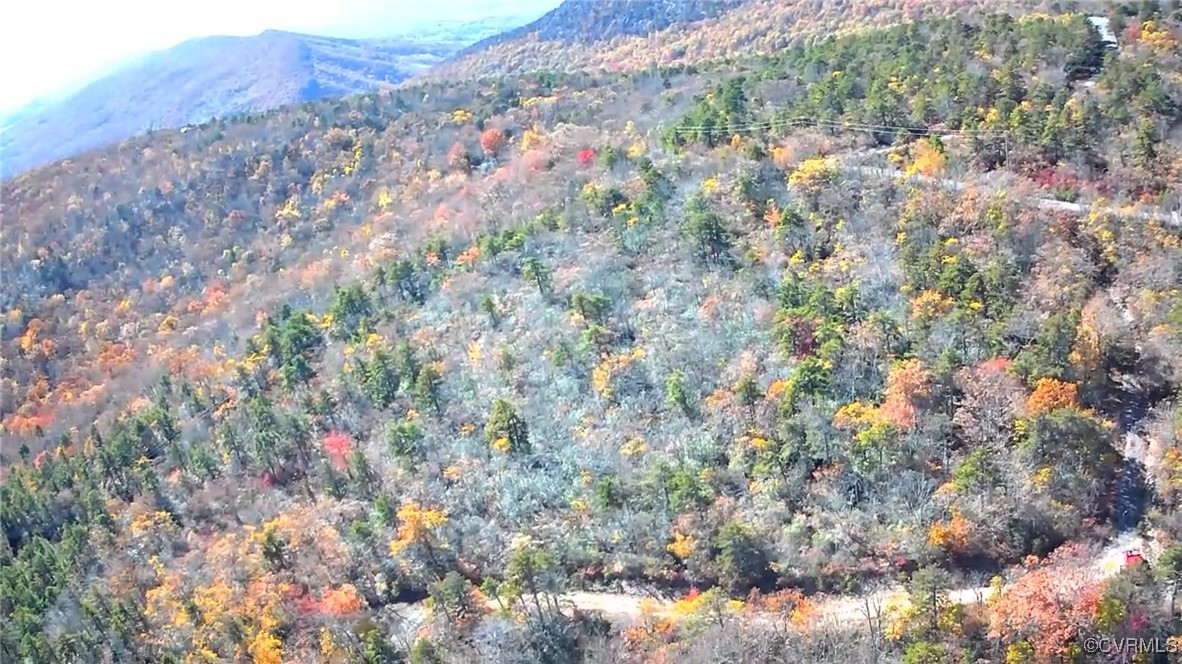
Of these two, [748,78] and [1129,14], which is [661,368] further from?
[1129,14]

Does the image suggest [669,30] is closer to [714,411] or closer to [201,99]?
[714,411]

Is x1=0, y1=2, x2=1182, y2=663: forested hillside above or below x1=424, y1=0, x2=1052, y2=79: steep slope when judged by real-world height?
below

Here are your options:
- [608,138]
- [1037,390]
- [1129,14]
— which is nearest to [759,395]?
[1037,390]

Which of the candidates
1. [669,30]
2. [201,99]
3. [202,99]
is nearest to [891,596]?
[669,30]

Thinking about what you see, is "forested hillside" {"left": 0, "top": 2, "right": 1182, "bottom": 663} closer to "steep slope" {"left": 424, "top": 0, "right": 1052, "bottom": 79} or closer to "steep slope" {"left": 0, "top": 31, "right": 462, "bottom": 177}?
"steep slope" {"left": 424, "top": 0, "right": 1052, "bottom": 79}

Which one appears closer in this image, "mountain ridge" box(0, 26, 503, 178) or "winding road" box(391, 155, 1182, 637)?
"winding road" box(391, 155, 1182, 637)

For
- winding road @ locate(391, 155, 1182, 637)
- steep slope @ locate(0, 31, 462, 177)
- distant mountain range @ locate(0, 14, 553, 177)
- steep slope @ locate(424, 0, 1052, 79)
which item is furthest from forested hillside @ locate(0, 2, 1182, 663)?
steep slope @ locate(0, 31, 462, 177)
